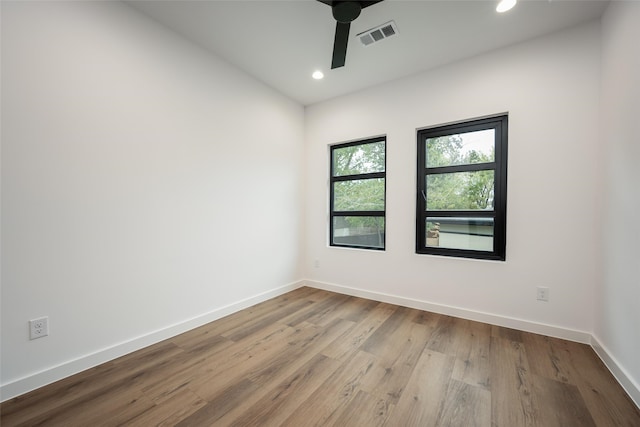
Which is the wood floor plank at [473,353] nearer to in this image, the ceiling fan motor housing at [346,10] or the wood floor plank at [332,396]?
the wood floor plank at [332,396]

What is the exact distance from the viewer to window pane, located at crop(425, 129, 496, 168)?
Answer: 263 centimetres

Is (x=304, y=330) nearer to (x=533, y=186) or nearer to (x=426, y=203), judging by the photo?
(x=426, y=203)

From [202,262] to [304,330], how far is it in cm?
122

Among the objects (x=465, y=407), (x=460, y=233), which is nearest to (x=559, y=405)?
(x=465, y=407)

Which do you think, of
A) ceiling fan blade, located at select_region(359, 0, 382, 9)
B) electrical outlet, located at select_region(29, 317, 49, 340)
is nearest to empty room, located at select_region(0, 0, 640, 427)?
electrical outlet, located at select_region(29, 317, 49, 340)

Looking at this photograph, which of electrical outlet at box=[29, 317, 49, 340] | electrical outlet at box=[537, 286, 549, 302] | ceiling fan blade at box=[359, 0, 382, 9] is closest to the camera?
electrical outlet at box=[29, 317, 49, 340]

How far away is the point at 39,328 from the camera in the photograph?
5.32 feet

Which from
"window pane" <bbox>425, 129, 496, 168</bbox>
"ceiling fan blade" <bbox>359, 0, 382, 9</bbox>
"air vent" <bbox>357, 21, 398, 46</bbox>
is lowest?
"window pane" <bbox>425, 129, 496, 168</bbox>

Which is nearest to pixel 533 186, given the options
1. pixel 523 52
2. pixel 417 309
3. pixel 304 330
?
pixel 523 52

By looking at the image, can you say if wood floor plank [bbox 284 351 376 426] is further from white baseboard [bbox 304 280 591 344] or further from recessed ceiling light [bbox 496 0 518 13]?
recessed ceiling light [bbox 496 0 518 13]

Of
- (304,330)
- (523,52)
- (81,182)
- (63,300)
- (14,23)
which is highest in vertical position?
(523,52)

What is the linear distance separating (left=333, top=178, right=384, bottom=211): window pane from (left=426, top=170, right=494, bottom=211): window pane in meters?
0.64

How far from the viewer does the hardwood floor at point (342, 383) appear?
4.54 feet

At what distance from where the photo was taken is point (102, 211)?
188 cm
